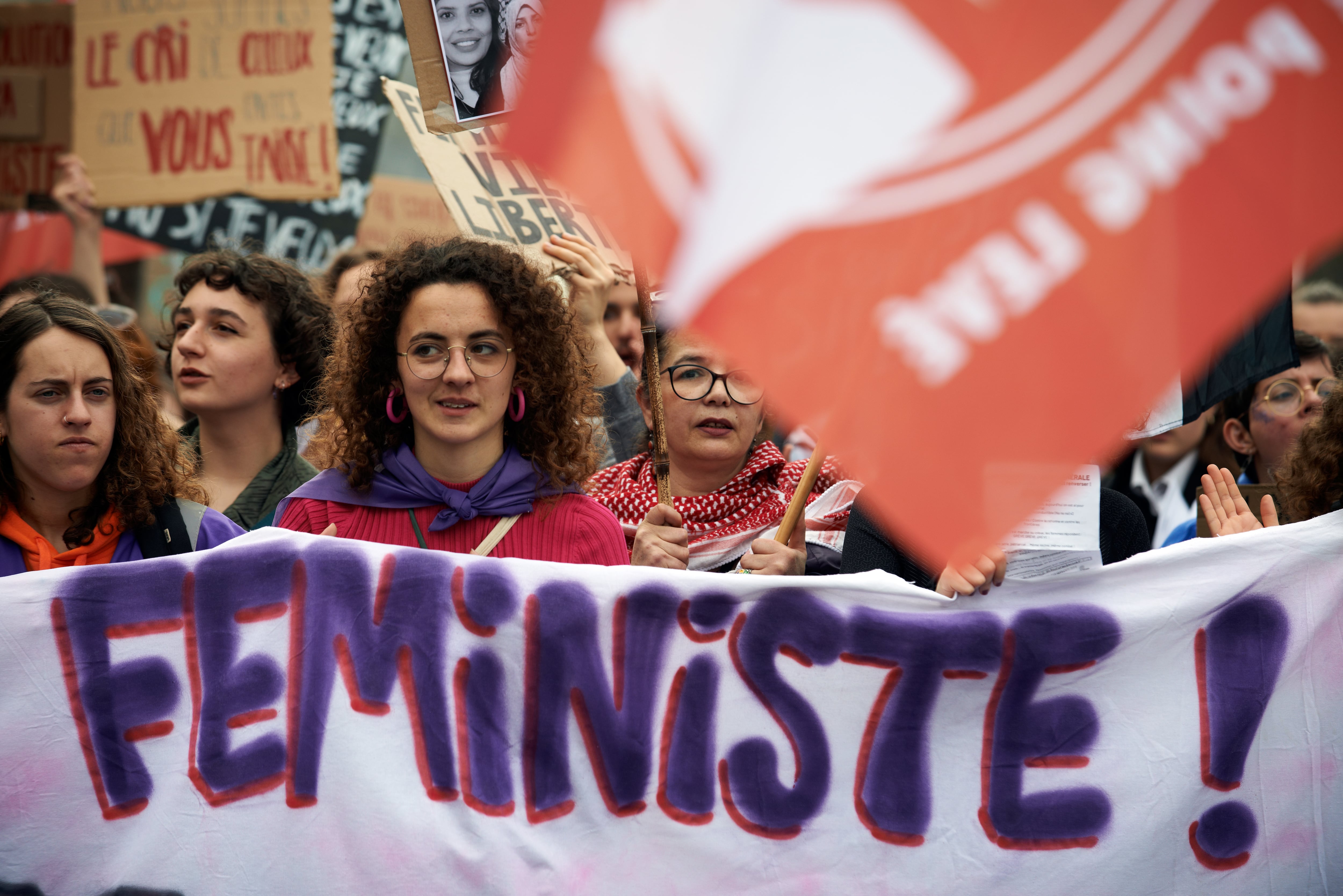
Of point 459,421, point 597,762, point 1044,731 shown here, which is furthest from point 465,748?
point 1044,731

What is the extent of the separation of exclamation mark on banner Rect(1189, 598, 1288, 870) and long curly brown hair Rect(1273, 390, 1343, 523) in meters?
0.33

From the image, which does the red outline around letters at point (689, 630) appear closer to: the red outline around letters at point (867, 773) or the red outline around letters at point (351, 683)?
the red outline around letters at point (867, 773)

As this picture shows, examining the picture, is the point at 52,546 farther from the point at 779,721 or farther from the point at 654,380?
the point at 779,721

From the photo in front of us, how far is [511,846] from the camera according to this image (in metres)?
2.33

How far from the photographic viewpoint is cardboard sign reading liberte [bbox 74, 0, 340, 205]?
5.15m

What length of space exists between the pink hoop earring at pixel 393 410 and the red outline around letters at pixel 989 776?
1.33 metres

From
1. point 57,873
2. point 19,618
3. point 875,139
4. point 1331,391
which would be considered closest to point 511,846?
point 57,873

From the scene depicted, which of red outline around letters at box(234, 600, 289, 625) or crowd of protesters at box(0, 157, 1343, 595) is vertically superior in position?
crowd of protesters at box(0, 157, 1343, 595)

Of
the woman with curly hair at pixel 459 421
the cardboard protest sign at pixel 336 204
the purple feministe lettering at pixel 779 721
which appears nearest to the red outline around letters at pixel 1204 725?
the purple feministe lettering at pixel 779 721

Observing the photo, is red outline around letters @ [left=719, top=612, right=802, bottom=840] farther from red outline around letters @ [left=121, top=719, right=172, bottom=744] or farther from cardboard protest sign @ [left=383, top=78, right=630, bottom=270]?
cardboard protest sign @ [left=383, top=78, right=630, bottom=270]

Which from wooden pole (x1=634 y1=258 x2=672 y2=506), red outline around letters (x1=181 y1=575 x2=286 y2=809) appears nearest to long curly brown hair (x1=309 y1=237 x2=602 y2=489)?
wooden pole (x1=634 y1=258 x2=672 y2=506)

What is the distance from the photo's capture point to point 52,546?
264 cm

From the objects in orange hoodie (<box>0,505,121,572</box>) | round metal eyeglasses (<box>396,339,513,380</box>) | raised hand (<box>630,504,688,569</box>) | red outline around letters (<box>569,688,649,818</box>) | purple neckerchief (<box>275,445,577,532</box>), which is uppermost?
round metal eyeglasses (<box>396,339,513,380</box>)

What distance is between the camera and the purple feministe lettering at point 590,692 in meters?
2.38
